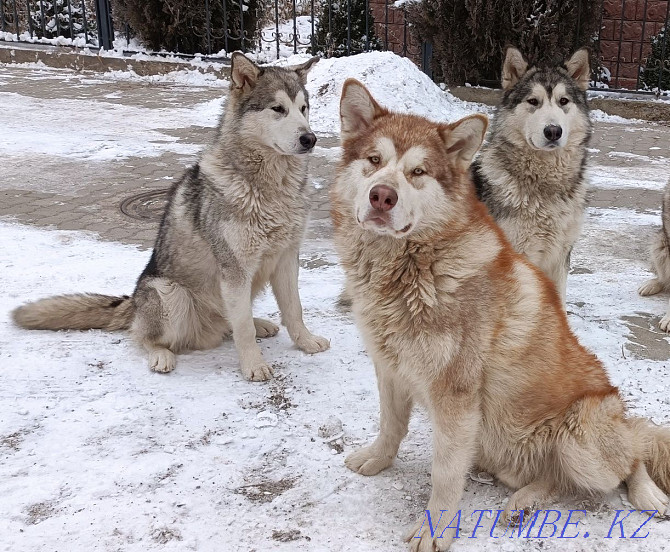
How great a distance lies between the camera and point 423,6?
11.2 metres

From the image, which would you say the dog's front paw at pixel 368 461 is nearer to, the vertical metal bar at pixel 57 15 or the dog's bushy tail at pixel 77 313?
the dog's bushy tail at pixel 77 313

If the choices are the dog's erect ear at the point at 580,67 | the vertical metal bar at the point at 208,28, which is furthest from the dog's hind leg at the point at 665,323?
the vertical metal bar at the point at 208,28

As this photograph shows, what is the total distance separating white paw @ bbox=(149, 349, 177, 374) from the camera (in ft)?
14.4

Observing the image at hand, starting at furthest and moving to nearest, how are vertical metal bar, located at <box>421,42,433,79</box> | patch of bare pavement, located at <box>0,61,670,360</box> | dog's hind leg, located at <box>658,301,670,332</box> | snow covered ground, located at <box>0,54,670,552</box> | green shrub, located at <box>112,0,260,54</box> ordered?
green shrub, located at <box>112,0,260,54</box>, vertical metal bar, located at <box>421,42,433,79</box>, patch of bare pavement, located at <box>0,61,670,360</box>, dog's hind leg, located at <box>658,301,670,332</box>, snow covered ground, located at <box>0,54,670,552</box>

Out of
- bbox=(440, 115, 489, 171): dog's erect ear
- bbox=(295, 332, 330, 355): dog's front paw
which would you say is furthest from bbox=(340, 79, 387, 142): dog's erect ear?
bbox=(295, 332, 330, 355): dog's front paw

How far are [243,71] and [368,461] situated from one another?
103 inches

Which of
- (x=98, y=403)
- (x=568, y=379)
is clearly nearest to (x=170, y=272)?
(x=98, y=403)

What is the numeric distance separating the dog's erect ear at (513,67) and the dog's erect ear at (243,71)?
1.86 m

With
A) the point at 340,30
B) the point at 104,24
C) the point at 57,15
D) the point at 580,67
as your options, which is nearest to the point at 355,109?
the point at 580,67

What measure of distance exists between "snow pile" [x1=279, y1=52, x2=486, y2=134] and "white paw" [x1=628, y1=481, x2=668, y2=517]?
7759 millimetres

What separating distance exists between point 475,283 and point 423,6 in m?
9.42

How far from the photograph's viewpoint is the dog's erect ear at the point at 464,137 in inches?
116

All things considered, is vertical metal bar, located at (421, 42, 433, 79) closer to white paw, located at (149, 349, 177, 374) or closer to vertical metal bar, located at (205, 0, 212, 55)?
vertical metal bar, located at (205, 0, 212, 55)

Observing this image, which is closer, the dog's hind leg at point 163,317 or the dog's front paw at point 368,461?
the dog's front paw at point 368,461
